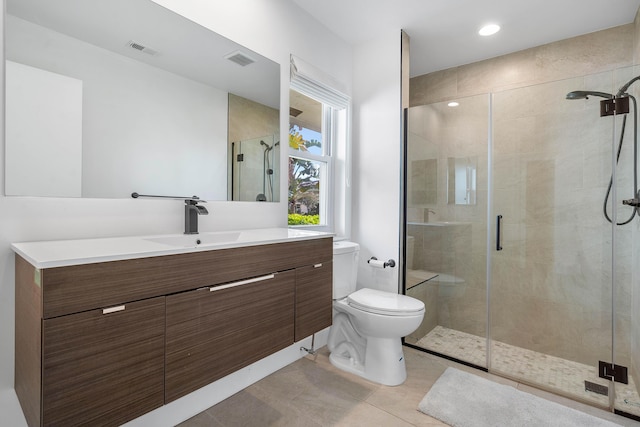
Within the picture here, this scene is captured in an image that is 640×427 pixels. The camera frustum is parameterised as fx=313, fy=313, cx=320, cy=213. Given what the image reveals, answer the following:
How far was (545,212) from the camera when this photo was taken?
84.3 inches

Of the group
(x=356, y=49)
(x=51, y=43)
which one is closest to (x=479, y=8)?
(x=356, y=49)

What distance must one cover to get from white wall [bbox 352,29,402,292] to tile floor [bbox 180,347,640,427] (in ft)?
2.41

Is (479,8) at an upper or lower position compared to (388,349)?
upper

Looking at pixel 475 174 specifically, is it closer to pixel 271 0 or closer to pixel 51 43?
pixel 271 0

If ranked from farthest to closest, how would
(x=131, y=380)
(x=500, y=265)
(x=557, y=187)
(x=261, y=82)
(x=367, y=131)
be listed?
(x=367, y=131)
(x=500, y=265)
(x=557, y=187)
(x=261, y=82)
(x=131, y=380)

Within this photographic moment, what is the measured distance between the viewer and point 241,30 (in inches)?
69.9

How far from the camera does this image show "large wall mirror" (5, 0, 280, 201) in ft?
3.68

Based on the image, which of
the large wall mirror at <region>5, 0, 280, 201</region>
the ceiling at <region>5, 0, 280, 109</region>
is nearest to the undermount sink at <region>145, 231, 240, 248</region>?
the large wall mirror at <region>5, 0, 280, 201</region>

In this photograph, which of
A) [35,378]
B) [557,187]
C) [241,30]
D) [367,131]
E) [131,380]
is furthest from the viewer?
[367,131]

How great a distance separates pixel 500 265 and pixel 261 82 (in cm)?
207

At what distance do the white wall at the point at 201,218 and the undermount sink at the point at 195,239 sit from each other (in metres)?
0.12

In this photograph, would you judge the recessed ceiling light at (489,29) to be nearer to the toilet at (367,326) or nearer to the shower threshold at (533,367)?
the toilet at (367,326)

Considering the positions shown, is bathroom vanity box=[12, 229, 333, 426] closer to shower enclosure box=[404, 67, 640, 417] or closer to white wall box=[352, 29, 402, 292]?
white wall box=[352, 29, 402, 292]

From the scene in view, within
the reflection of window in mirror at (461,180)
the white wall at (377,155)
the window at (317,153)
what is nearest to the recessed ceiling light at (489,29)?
the white wall at (377,155)
